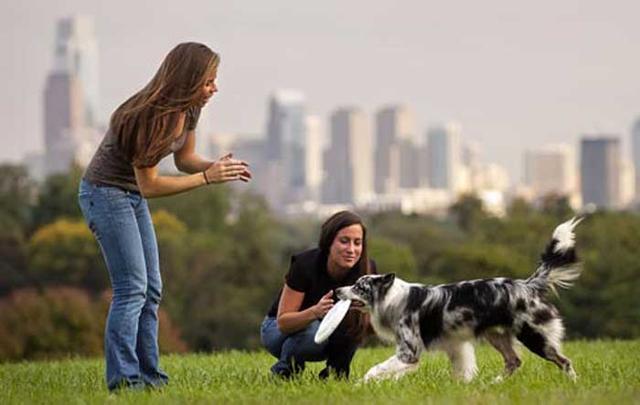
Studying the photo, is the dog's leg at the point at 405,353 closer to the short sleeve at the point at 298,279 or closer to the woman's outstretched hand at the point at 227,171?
the short sleeve at the point at 298,279

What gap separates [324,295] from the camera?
11750mm

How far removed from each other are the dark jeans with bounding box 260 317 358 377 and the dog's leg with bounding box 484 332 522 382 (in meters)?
1.01

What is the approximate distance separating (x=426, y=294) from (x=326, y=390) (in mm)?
1131

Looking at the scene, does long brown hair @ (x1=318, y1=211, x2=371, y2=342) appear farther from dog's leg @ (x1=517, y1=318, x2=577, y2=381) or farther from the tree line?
the tree line

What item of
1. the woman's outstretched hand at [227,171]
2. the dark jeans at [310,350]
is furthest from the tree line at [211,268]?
the woman's outstretched hand at [227,171]

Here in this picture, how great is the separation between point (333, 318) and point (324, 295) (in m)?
0.62

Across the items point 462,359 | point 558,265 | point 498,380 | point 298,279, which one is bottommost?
point 498,380

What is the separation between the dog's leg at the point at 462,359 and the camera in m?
11.4

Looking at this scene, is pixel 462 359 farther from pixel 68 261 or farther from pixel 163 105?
pixel 68 261

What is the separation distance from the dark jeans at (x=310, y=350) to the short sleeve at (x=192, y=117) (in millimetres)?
1708

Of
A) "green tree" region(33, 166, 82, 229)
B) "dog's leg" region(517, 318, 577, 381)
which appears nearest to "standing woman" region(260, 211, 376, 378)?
"dog's leg" region(517, 318, 577, 381)

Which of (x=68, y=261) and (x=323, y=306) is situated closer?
(x=323, y=306)

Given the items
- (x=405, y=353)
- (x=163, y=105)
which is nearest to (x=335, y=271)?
(x=405, y=353)

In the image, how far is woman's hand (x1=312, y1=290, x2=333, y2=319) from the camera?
11.3 m
